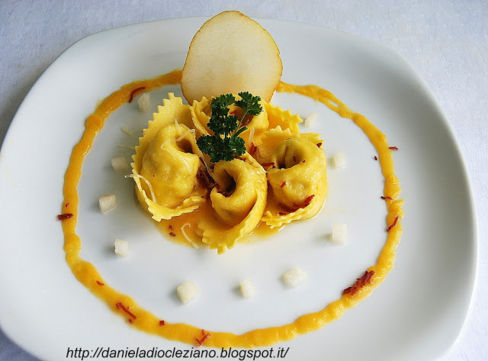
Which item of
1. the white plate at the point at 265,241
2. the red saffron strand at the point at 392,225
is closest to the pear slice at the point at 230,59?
the white plate at the point at 265,241

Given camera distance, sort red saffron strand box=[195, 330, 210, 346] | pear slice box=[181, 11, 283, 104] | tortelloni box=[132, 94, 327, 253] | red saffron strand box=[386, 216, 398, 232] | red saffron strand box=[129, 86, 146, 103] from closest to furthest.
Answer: red saffron strand box=[195, 330, 210, 346] → tortelloni box=[132, 94, 327, 253] → red saffron strand box=[386, 216, 398, 232] → pear slice box=[181, 11, 283, 104] → red saffron strand box=[129, 86, 146, 103]

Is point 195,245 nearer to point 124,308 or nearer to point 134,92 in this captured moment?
point 124,308

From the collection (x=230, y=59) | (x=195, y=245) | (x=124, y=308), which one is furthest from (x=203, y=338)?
(x=230, y=59)

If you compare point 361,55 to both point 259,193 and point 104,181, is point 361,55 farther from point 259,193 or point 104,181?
point 104,181

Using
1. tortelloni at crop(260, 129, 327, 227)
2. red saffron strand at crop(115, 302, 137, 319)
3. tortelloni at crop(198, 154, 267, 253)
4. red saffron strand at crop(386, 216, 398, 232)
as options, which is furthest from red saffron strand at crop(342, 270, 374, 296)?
red saffron strand at crop(115, 302, 137, 319)

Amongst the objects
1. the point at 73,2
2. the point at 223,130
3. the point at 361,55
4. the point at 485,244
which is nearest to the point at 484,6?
the point at 361,55

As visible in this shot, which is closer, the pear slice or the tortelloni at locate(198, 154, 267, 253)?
the tortelloni at locate(198, 154, 267, 253)

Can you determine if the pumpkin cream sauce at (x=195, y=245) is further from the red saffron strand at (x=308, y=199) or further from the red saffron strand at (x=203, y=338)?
the red saffron strand at (x=308, y=199)

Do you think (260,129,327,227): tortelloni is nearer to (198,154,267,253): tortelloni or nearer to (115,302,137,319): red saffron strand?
(198,154,267,253): tortelloni
